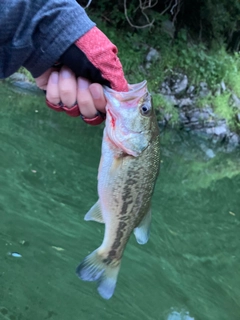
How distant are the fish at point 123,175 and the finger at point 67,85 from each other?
139 millimetres

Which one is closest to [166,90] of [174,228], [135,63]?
[135,63]

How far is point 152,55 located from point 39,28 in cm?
1137

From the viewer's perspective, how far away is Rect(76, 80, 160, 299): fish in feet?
6.22

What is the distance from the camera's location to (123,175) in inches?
80.0

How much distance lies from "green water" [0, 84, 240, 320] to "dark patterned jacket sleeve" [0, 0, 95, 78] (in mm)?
2470

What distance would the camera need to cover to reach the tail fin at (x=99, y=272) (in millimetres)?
2141

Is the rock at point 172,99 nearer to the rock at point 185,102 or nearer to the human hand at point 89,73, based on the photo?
the rock at point 185,102

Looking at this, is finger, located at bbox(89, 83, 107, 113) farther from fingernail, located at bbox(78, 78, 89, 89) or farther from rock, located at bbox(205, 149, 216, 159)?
rock, located at bbox(205, 149, 216, 159)

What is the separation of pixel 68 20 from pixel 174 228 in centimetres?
453

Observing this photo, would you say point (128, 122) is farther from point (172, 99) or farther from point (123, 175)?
point (172, 99)

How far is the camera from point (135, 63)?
12.2 m

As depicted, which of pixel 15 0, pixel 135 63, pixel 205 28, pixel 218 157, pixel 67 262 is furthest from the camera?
pixel 205 28

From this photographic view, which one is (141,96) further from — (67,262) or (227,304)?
(227,304)

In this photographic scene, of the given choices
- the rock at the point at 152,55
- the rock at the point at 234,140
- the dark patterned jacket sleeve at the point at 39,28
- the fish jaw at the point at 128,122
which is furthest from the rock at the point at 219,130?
the dark patterned jacket sleeve at the point at 39,28
